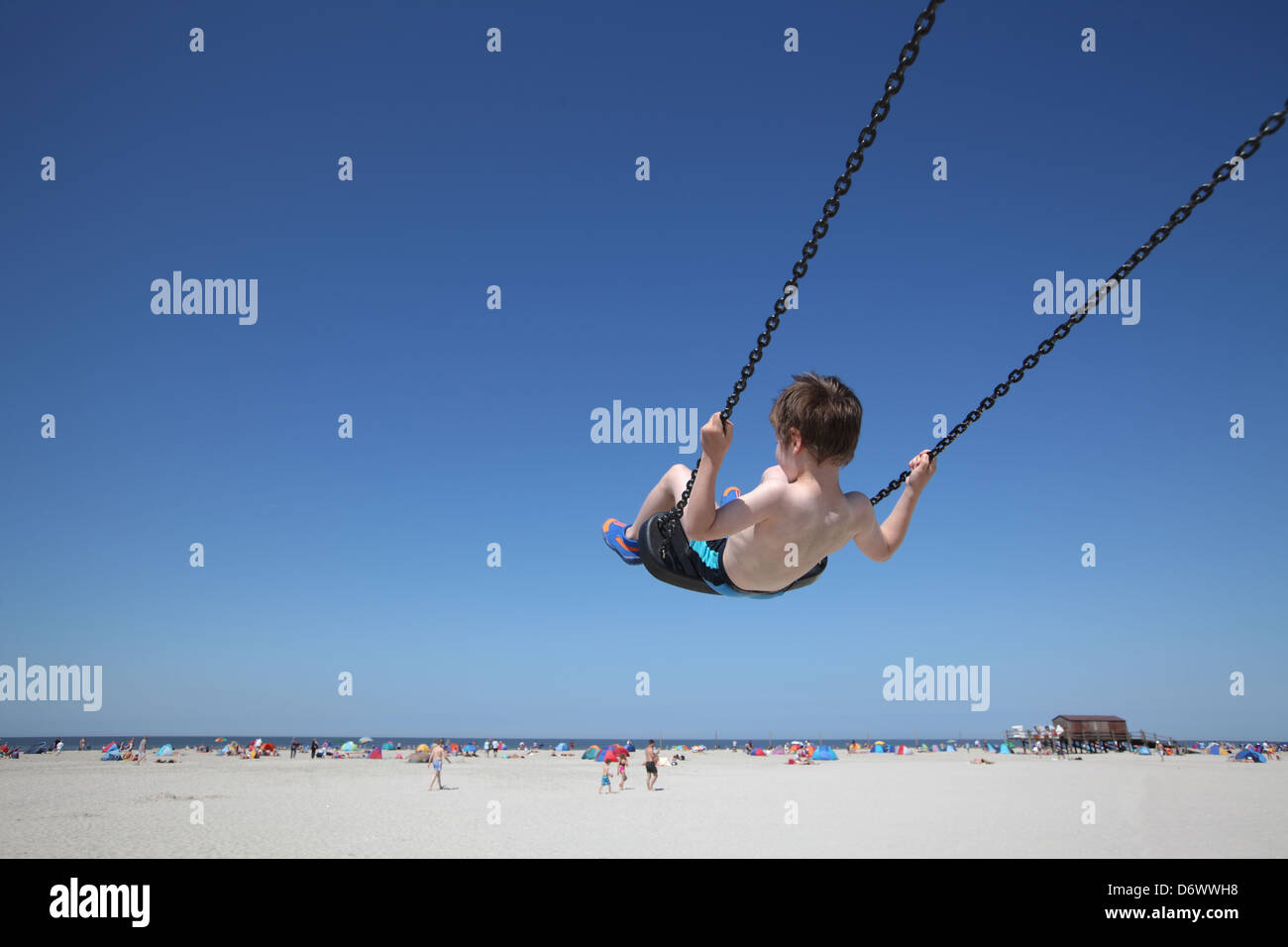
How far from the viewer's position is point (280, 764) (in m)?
43.6

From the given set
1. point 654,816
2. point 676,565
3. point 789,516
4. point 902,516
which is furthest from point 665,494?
point 654,816

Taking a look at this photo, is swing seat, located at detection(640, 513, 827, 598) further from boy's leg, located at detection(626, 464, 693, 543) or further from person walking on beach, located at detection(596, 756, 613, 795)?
person walking on beach, located at detection(596, 756, 613, 795)

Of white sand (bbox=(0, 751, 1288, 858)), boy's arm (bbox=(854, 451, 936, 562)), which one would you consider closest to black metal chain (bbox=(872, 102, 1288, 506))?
boy's arm (bbox=(854, 451, 936, 562))

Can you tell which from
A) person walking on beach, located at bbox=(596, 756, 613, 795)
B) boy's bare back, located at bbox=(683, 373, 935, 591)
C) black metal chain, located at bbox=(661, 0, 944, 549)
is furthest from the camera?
person walking on beach, located at bbox=(596, 756, 613, 795)

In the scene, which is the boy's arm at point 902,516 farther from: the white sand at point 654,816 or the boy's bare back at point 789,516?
the white sand at point 654,816

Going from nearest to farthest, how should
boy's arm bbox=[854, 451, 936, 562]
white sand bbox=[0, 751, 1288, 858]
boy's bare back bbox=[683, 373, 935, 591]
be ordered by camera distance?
boy's bare back bbox=[683, 373, 935, 591]
boy's arm bbox=[854, 451, 936, 562]
white sand bbox=[0, 751, 1288, 858]

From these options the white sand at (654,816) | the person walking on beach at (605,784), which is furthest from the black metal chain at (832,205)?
the person walking on beach at (605,784)

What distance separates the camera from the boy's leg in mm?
4043

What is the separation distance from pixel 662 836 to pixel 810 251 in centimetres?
1676

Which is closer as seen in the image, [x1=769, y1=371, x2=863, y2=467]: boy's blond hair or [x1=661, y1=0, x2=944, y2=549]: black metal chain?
[x1=661, y1=0, x2=944, y2=549]: black metal chain

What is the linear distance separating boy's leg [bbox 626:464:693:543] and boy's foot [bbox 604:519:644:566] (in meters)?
0.08

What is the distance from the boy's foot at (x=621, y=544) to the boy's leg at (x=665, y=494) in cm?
8
